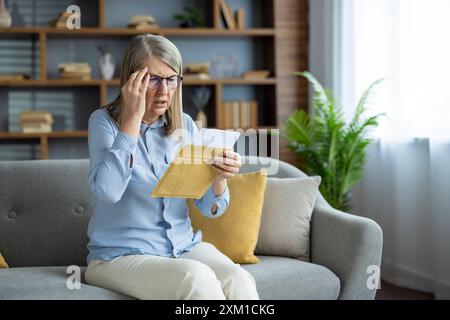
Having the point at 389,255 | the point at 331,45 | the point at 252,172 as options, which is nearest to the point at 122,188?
the point at 252,172

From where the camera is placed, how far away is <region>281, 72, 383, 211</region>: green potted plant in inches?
164

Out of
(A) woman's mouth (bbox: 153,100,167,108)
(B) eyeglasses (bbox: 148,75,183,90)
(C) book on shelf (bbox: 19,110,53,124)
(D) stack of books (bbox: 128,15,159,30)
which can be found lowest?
(C) book on shelf (bbox: 19,110,53,124)

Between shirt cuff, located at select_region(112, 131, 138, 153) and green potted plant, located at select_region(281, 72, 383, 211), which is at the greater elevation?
shirt cuff, located at select_region(112, 131, 138, 153)

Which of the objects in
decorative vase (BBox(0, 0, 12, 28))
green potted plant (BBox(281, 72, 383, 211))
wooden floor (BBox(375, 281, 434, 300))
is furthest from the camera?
decorative vase (BBox(0, 0, 12, 28))

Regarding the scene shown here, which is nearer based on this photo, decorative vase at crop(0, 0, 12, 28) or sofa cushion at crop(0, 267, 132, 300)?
sofa cushion at crop(0, 267, 132, 300)

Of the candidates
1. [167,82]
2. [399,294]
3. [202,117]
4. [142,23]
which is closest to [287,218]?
[167,82]

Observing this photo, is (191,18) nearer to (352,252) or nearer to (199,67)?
(199,67)

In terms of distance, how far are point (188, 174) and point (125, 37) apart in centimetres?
335

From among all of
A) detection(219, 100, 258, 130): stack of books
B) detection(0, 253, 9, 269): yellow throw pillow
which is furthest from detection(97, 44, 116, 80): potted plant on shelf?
detection(0, 253, 9, 269): yellow throw pillow

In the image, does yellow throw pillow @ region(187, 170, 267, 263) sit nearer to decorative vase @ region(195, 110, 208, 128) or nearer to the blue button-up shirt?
the blue button-up shirt

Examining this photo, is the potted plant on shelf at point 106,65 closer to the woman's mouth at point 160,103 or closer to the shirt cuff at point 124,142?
the woman's mouth at point 160,103

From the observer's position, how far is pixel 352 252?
2.61 meters

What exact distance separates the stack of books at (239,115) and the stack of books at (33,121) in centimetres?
120

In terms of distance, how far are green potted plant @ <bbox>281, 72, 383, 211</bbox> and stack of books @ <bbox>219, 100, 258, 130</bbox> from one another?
70cm
